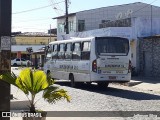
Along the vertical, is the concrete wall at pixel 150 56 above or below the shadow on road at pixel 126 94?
above

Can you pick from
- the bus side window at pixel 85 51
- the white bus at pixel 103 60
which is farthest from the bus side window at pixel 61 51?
the bus side window at pixel 85 51

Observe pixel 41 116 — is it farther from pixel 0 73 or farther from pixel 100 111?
pixel 100 111

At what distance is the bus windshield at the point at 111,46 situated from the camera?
816 inches

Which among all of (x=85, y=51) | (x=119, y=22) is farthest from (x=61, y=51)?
(x=119, y=22)

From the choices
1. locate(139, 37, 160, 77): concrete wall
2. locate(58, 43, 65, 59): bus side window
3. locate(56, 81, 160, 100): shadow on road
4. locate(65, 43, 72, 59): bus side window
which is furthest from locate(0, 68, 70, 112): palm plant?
locate(139, 37, 160, 77): concrete wall

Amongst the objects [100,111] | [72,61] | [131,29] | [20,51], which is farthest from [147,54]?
[20,51]

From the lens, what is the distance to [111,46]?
20.9 meters

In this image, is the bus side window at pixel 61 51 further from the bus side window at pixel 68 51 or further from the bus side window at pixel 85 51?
the bus side window at pixel 85 51

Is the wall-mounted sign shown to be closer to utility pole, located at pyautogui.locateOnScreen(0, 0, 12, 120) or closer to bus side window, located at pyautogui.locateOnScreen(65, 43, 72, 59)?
utility pole, located at pyautogui.locateOnScreen(0, 0, 12, 120)

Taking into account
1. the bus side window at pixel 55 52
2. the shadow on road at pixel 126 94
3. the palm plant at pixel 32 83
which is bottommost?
the shadow on road at pixel 126 94

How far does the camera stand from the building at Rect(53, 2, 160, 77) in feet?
114

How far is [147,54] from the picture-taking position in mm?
33156

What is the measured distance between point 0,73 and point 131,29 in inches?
1076

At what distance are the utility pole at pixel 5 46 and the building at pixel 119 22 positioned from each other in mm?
26594
